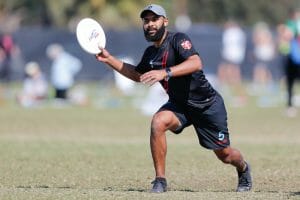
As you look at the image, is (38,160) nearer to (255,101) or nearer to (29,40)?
(255,101)

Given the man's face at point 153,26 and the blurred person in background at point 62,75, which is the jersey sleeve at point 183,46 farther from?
the blurred person in background at point 62,75

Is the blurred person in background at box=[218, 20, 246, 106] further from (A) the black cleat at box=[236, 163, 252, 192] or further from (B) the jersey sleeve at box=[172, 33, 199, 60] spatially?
(B) the jersey sleeve at box=[172, 33, 199, 60]

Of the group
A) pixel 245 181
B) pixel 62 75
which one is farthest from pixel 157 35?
pixel 62 75

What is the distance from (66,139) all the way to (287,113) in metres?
7.59

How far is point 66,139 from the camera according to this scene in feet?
59.5

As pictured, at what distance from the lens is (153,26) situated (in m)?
10.5

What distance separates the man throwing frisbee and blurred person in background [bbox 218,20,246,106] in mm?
22145

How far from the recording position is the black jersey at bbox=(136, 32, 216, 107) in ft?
34.3

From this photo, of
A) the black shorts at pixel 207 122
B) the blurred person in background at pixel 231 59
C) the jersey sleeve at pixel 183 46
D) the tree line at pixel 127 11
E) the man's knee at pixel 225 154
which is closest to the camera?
the jersey sleeve at pixel 183 46

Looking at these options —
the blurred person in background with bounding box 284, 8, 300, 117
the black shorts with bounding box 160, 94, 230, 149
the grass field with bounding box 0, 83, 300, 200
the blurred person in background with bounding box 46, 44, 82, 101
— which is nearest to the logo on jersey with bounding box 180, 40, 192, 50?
the black shorts with bounding box 160, 94, 230, 149

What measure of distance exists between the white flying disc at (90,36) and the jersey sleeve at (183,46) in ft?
2.93

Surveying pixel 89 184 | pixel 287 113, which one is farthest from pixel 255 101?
pixel 89 184

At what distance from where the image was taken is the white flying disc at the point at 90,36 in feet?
35.6

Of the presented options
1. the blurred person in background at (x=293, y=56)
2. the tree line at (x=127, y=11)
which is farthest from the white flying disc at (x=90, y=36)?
the tree line at (x=127, y=11)
